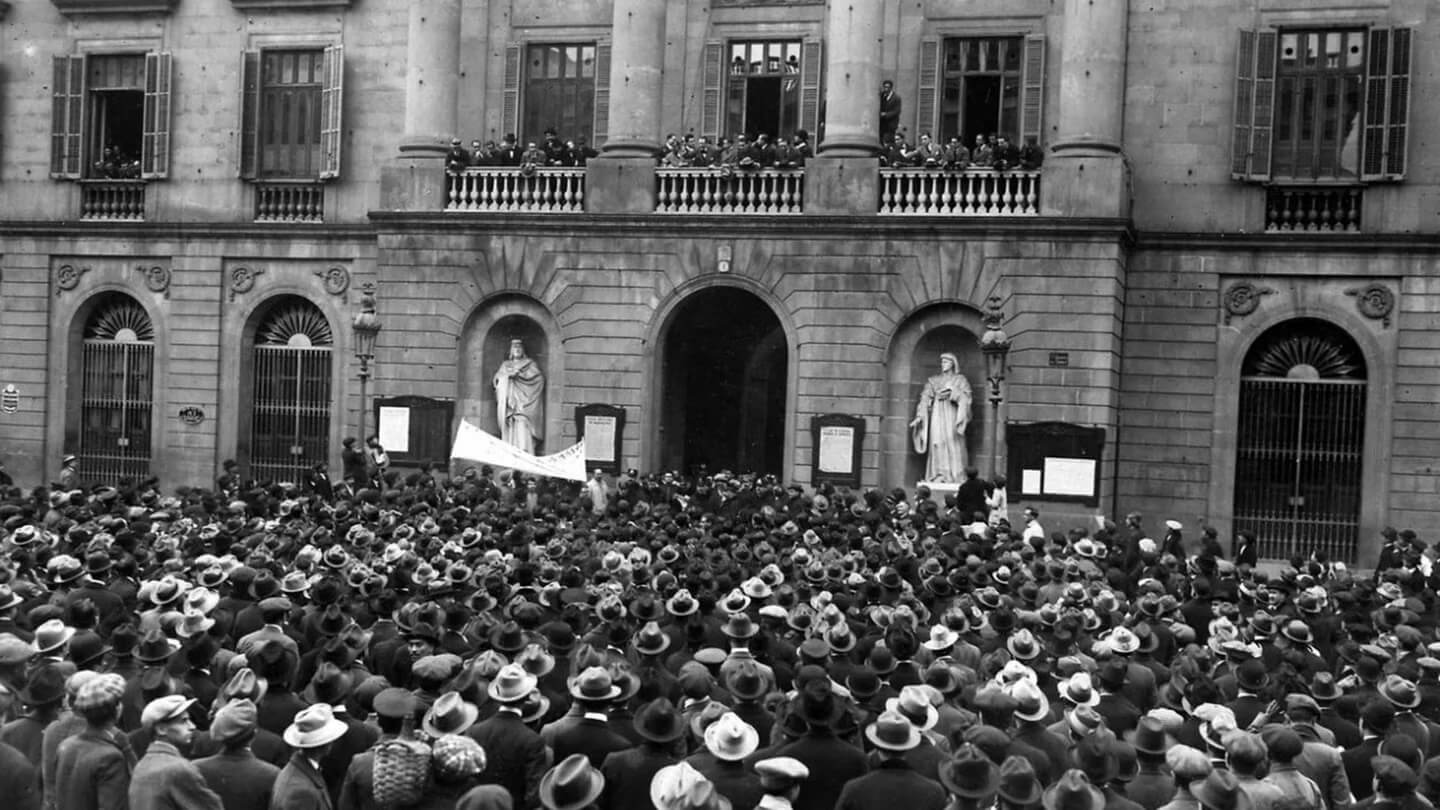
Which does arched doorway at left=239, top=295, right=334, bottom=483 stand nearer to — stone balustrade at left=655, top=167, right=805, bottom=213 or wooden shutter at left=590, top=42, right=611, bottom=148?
wooden shutter at left=590, top=42, right=611, bottom=148

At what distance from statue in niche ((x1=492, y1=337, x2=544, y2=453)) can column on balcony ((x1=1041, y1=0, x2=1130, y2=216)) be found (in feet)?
33.5

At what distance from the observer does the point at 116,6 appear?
34625 millimetres

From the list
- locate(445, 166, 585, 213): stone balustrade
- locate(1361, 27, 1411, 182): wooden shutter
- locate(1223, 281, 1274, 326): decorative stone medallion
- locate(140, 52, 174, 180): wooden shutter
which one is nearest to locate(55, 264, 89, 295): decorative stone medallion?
locate(140, 52, 174, 180): wooden shutter

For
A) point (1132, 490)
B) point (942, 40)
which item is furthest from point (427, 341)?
point (1132, 490)

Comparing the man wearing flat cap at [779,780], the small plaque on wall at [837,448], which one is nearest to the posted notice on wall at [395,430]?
the small plaque on wall at [837,448]

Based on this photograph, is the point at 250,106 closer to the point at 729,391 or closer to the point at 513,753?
the point at 729,391

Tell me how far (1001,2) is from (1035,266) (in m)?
6.00

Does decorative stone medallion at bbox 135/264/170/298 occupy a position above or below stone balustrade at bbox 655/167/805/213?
below

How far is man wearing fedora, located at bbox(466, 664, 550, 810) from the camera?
8766mm

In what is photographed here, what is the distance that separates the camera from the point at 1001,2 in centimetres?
3022

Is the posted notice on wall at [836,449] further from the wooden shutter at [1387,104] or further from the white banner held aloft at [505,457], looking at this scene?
the wooden shutter at [1387,104]

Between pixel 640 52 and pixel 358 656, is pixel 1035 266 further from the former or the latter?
pixel 358 656

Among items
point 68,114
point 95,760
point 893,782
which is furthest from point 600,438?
point 893,782

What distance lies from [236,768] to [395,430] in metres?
22.8
